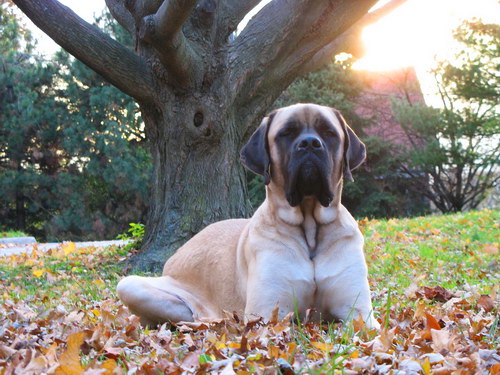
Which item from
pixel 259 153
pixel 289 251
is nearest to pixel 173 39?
pixel 259 153

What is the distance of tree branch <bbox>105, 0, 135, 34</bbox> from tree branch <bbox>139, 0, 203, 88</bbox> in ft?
4.60

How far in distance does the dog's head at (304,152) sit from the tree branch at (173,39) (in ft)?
7.92

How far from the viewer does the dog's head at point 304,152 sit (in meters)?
3.65

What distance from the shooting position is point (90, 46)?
22.9ft

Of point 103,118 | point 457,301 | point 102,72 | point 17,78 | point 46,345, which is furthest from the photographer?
point 17,78

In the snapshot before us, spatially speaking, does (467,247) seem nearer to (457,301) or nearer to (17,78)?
(457,301)

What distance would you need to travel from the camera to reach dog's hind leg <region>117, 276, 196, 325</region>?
3914 millimetres

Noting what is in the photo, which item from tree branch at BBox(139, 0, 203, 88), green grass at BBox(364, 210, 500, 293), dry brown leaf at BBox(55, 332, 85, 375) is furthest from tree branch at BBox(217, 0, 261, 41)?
dry brown leaf at BBox(55, 332, 85, 375)

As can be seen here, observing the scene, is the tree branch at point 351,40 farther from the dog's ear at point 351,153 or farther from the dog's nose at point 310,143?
the dog's nose at point 310,143

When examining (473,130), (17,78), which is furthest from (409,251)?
(17,78)

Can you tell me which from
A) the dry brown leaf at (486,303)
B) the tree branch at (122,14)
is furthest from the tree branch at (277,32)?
the dry brown leaf at (486,303)

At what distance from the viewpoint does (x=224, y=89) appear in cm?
742

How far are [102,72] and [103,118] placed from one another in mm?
15233

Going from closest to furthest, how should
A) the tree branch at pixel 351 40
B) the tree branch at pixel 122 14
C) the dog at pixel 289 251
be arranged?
the dog at pixel 289 251 < the tree branch at pixel 122 14 < the tree branch at pixel 351 40
